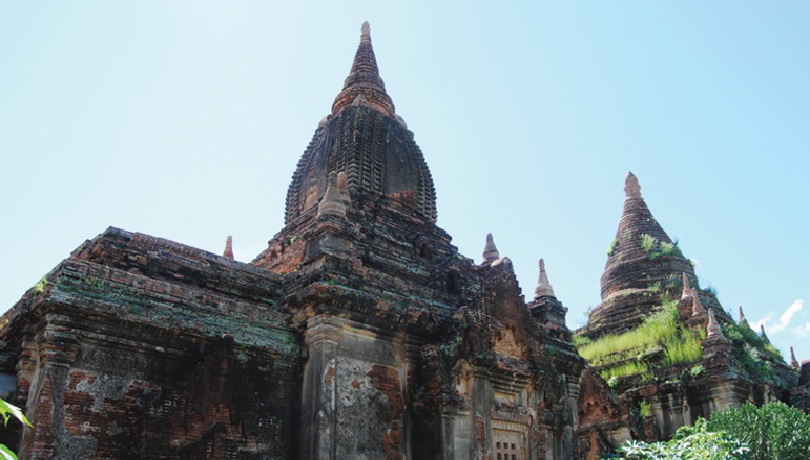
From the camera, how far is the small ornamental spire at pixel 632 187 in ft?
116

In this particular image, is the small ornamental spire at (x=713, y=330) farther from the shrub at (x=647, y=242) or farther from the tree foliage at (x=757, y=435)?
the tree foliage at (x=757, y=435)

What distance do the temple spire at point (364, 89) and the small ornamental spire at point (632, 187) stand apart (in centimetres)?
1640

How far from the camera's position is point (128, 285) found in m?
12.4

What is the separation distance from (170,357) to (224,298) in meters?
1.72

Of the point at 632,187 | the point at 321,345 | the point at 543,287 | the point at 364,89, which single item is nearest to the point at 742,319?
the point at 632,187

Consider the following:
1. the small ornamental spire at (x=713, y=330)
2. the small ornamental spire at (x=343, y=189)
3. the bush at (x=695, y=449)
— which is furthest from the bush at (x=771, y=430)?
the small ornamental spire at (x=343, y=189)

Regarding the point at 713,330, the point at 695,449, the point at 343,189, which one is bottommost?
the point at 695,449

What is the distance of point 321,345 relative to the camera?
13.8 metres

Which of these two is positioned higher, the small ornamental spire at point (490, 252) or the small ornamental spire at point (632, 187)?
the small ornamental spire at point (632, 187)

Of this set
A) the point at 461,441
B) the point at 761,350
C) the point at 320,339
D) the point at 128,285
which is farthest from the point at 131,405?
the point at 761,350

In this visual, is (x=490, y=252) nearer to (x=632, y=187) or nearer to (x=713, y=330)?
(x=713, y=330)

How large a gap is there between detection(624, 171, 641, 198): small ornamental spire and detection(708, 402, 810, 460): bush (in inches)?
766

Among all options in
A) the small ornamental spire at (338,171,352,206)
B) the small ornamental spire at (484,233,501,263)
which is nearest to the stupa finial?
the small ornamental spire at (484,233,501,263)

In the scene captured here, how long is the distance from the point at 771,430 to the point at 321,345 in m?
10.4
